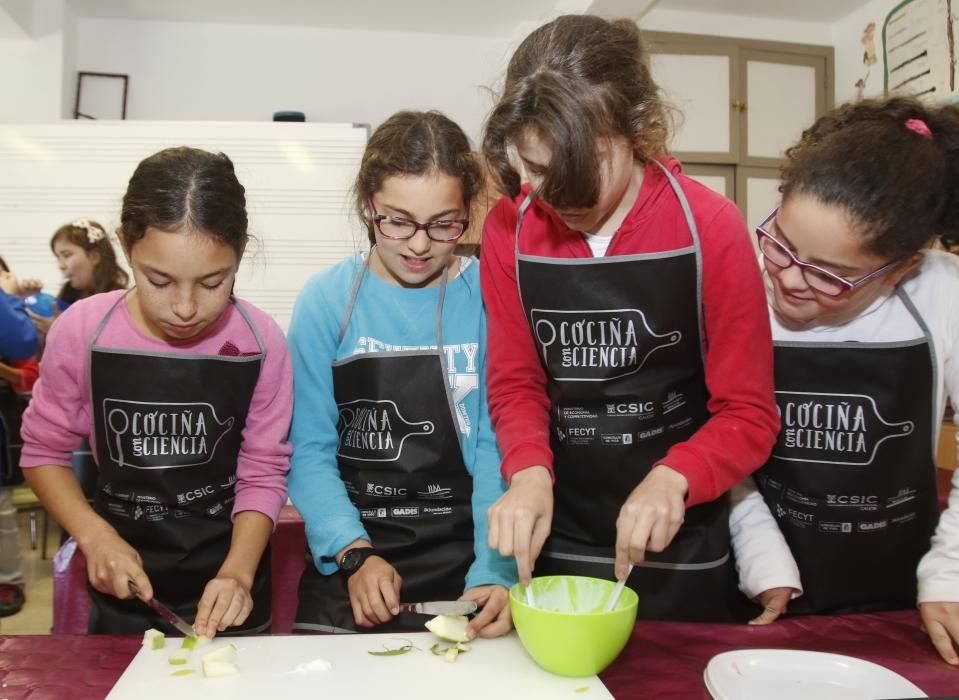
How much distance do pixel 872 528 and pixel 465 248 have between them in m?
0.89

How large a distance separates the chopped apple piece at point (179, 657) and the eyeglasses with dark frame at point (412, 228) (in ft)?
2.04

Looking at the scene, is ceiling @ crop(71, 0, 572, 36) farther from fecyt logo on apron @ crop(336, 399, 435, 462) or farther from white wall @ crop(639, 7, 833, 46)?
fecyt logo on apron @ crop(336, 399, 435, 462)

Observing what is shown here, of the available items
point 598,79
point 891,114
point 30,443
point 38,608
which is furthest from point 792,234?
point 38,608

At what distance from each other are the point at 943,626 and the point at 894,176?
55 cm

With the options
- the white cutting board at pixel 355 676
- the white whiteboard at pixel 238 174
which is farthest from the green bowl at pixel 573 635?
the white whiteboard at pixel 238 174

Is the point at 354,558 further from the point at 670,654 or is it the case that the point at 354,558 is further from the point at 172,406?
the point at 670,654

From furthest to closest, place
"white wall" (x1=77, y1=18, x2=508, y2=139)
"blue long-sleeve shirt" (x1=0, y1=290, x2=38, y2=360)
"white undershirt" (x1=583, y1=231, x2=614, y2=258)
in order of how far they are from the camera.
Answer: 1. "white wall" (x1=77, y1=18, x2=508, y2=139)
2. "blue long-sleeve shirt" (x1=0, y1=290, x2=38, y2=360)
3. "white undershirt" (x1=583, y1=231, x2=614, y2=258)

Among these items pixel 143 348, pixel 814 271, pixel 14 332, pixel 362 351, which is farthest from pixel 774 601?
pixel 14 332

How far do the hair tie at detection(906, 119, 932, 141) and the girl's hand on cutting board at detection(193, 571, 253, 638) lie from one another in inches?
41.2

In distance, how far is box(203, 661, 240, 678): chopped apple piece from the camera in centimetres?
82

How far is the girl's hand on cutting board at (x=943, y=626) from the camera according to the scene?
0.91m

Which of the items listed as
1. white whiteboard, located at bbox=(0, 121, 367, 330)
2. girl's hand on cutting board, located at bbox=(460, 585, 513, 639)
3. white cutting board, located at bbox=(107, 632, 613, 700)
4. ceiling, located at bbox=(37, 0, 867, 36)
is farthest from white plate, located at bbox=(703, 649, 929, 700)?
ceiling, located at bbox=(37, 0, 867, 36)

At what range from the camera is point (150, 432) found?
1.13 meters

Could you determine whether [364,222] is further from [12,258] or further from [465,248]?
[12,258]
